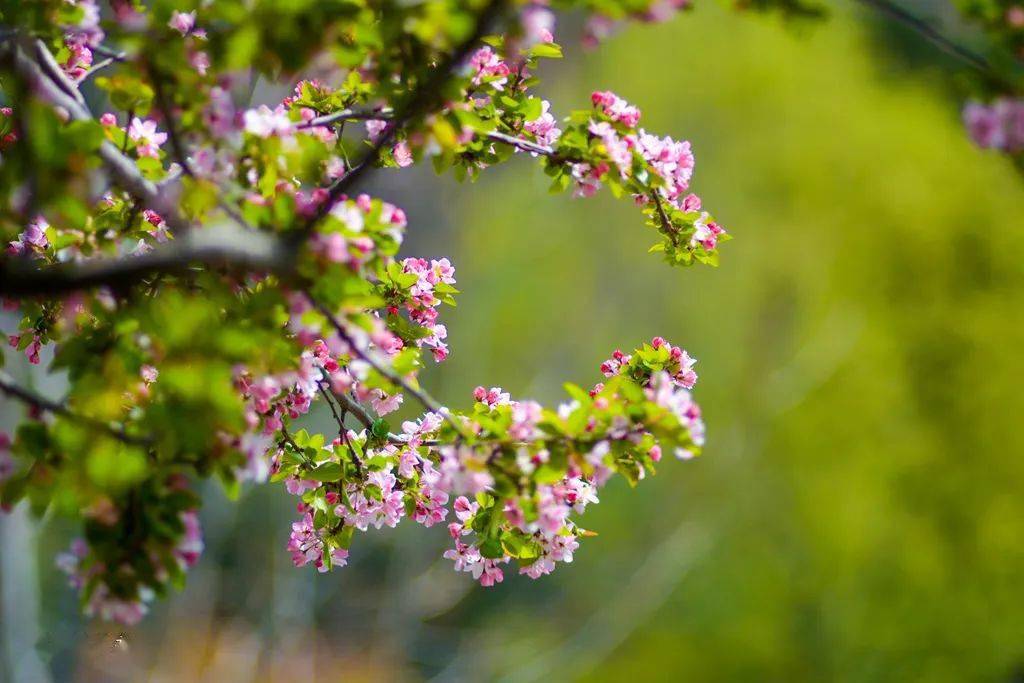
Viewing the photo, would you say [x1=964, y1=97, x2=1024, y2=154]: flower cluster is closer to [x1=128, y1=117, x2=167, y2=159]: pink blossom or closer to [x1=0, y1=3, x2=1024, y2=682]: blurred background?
[x1=128, y1=117, x2=167, y2=159]: pink blossom

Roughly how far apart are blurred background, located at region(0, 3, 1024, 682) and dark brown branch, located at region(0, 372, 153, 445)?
7923mm

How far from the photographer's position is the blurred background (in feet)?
29.3

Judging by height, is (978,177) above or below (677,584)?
above

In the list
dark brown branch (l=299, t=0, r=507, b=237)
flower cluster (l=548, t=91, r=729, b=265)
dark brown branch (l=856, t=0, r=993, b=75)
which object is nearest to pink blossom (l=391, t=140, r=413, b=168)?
flower cluster (l=548, t=91, r=729, b=265)

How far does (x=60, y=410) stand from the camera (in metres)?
1.58

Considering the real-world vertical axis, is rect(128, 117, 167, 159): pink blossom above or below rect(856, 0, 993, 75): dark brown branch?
above

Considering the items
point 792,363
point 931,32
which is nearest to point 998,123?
point 931,32

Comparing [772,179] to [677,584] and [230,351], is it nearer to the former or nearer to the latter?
[677,584]

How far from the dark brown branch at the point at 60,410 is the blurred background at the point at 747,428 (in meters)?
7.92

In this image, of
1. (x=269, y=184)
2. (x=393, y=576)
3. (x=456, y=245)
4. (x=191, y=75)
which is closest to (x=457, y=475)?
(x=269, y=184)

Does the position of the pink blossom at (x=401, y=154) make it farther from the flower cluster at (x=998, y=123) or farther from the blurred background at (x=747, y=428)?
the blurred background at (x=747, y=428)

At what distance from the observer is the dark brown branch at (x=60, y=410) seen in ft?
5.07

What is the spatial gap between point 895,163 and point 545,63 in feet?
16.1

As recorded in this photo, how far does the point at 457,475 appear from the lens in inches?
71.7
